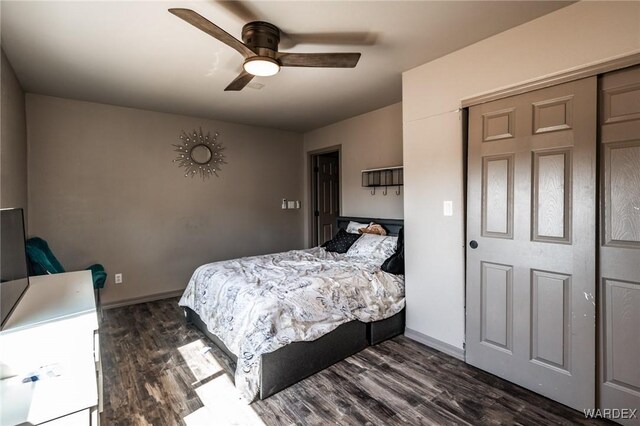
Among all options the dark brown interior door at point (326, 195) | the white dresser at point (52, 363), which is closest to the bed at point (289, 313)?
the white dresser at point (52, 363)

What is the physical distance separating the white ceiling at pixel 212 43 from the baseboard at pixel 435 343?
248 cm

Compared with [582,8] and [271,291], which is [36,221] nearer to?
[271,291]

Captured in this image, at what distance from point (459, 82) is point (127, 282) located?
4.37m

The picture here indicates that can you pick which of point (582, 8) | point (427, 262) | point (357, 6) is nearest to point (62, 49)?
point (357, 6)

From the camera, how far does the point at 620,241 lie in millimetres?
1808

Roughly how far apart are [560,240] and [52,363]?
276 cm

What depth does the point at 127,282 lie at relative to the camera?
398cm

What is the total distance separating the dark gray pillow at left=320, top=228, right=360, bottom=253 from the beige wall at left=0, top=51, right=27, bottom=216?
3.10 m

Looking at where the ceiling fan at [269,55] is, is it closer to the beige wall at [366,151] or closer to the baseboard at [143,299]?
the beige wall at [366,151]

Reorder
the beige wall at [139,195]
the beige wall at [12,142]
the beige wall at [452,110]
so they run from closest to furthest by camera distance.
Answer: the beige wall at [452,110]
the beige wall at [12,142]
the beige wall at [139,195]

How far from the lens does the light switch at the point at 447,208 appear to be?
2610 millimetres

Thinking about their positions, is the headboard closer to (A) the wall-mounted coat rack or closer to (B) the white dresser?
(A) the wall-mounted coat rack

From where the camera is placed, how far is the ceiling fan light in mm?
2021

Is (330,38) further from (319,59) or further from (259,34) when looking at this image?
(259,34)
